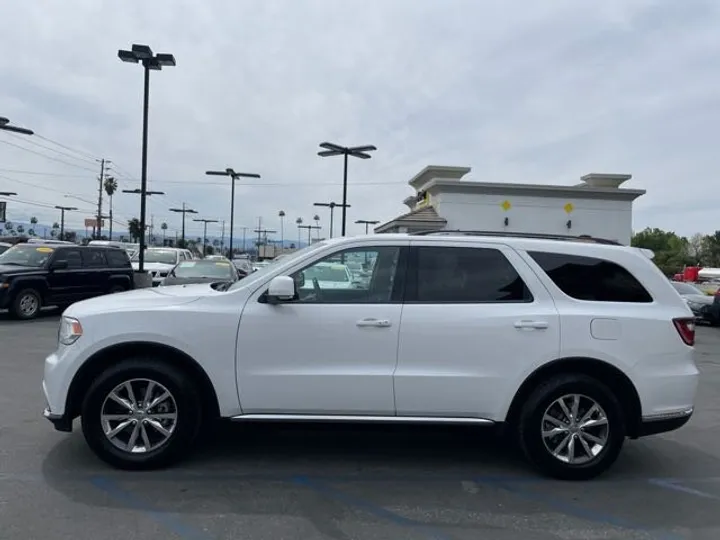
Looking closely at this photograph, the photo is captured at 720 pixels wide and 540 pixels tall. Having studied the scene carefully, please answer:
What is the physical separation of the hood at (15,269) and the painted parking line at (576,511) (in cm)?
1267

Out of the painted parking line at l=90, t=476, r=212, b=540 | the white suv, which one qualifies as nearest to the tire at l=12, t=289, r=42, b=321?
the white suv

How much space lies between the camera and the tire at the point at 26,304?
14.0 metres

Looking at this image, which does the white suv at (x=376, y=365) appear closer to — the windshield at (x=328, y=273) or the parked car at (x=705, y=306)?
the windshield at (x=328, y=273)

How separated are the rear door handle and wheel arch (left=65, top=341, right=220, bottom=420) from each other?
234 centimetres

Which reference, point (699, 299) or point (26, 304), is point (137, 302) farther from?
point (699, 299)

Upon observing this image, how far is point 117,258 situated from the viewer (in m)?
16.9

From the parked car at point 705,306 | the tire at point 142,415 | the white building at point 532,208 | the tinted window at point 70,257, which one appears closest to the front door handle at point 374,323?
the tire at point 142,415

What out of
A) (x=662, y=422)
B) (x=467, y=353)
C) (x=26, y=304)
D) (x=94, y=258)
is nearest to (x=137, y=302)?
(x=467, y=353)

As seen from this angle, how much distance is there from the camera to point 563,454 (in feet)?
15.9

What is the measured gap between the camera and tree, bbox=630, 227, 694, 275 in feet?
315

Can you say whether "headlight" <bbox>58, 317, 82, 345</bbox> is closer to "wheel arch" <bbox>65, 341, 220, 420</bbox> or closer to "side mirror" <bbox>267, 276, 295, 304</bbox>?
"wheel arch" <bbox>65, 341, 220, 420</bbox>

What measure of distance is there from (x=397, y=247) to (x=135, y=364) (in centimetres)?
218

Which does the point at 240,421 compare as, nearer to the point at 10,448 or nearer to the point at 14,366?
the point at 10,448

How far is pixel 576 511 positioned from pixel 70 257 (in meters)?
14.2
